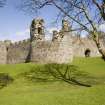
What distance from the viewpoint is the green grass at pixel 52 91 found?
15.3 meters

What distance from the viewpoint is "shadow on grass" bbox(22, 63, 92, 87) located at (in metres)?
28.0

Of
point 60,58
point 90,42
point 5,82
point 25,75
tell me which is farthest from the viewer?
point 90,42

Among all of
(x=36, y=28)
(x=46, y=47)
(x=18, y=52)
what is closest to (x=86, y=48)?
(x=18, y=52)

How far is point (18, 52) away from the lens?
4653 cm

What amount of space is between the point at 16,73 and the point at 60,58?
7181 millimetres

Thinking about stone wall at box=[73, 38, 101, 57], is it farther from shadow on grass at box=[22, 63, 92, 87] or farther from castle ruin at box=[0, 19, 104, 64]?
shadow on grass at box=[22, 63, 92, 87]

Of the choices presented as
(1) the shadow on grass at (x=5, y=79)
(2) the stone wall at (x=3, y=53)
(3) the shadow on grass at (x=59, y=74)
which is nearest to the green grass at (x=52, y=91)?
(1) the shadow on grass at (x=5, y=79)

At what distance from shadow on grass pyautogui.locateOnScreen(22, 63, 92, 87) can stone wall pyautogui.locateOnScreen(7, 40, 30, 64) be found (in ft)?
33.9

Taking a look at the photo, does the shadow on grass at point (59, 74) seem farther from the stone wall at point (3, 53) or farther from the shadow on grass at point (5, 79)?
the stone wall at point (3, 53)

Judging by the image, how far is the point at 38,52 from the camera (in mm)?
38688

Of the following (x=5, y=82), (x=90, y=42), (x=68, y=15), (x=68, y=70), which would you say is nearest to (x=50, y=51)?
(x=68, y=70)

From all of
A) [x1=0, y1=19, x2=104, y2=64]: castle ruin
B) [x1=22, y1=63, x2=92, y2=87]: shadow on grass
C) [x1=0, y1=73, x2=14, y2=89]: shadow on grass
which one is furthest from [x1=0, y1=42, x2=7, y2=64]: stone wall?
[x1=0, y1=73, x2=14, y2=89]: shadow on grass

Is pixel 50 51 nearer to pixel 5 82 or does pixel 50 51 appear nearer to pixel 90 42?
pixel 5 82

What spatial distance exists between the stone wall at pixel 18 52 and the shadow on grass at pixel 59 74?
10.3 metres
